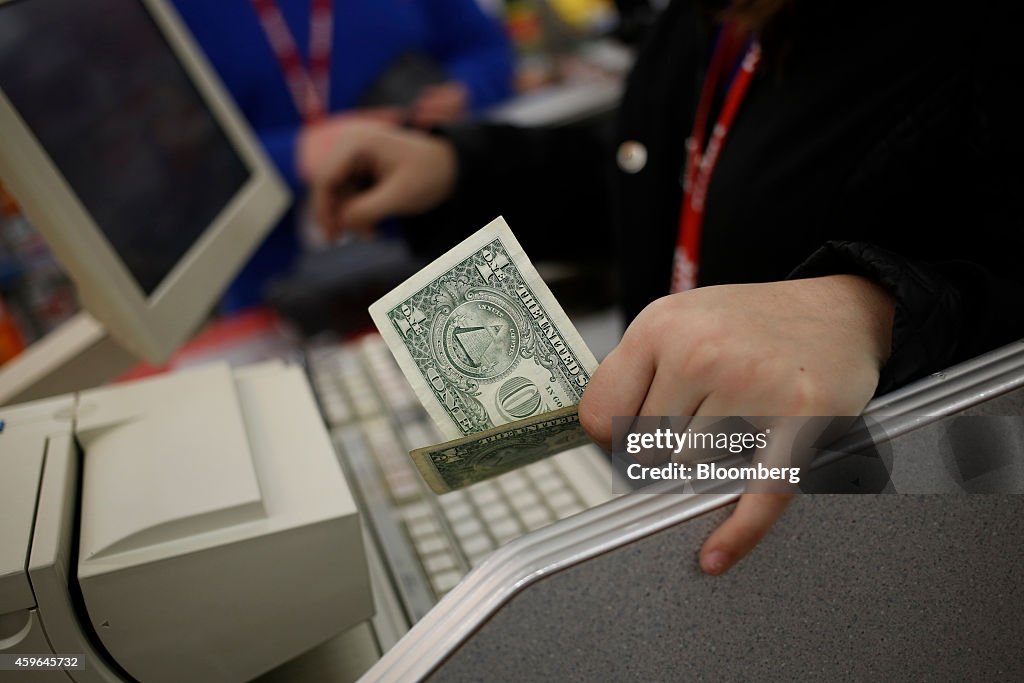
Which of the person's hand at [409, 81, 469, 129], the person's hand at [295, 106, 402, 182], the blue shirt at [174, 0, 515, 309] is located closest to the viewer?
the person's hand at [295, 106, 402, 182]

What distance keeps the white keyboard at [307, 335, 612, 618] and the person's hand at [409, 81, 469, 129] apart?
1116 millimetres

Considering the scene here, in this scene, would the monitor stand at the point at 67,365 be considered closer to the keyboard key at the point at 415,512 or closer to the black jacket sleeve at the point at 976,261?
the keyboard key at the point at 415,512

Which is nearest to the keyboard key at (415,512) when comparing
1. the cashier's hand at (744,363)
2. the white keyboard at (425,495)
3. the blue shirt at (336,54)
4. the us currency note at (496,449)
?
the white keyboard at (425,495)

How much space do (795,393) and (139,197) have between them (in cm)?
67

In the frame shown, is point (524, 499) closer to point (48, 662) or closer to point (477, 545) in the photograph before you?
point (477, 545)

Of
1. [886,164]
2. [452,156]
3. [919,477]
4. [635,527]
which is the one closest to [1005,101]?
[886,164]

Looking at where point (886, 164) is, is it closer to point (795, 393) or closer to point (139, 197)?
point (795, 393)

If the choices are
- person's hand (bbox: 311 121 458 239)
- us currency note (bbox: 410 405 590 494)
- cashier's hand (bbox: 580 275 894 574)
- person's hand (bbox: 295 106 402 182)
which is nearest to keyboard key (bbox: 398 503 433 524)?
us currency note (bbox: 410 405 590 494)

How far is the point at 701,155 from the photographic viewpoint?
2.92ft

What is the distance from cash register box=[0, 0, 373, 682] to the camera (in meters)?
0.54

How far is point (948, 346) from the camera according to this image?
525 millimetres

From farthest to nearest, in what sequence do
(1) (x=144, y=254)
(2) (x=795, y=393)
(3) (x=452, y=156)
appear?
(3) (x=452, y=156) → (1) (x=144, y=254) → (2) (x=795, y=393)

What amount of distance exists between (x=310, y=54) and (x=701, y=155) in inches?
51.9

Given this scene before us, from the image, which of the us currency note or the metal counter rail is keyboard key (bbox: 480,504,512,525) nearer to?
the us currency note
